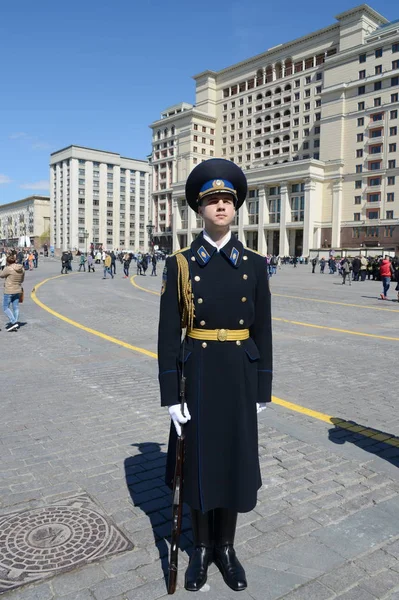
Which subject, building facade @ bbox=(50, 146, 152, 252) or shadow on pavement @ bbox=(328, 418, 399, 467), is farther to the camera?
building facade @ bbox=(50, 146, 152, 252)

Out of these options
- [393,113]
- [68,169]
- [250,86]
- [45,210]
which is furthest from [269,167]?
[45,210]

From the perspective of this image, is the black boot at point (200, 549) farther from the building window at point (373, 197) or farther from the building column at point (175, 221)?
the building column at point (175, 221)

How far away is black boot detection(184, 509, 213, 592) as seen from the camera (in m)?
2.69

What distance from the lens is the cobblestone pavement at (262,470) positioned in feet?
8.98

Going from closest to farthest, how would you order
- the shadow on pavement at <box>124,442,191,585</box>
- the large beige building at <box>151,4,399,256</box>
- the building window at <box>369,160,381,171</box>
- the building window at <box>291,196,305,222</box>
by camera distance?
1. the shadow on pavement at <box>124,442,191,585</box>
2. the large beige building at <box>151,4,399,256</box>
3. the building window at <box>369,160,381,171</box>
4. the building window at <box>291,196,305,222</box>

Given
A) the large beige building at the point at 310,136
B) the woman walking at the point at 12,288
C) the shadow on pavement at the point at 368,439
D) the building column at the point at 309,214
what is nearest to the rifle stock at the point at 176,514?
the shadow on pavement at the point at 368,439

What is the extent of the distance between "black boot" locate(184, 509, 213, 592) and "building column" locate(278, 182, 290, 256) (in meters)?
80.6

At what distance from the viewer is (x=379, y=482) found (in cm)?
394

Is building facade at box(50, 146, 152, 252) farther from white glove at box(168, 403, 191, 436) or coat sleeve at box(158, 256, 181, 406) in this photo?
white glove at box(168, 403, 191, 436)

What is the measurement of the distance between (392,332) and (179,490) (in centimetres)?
998

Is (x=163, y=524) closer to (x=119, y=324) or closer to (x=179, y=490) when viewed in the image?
(x=179, y=490)

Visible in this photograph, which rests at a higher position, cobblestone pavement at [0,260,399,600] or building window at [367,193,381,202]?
building window at [367,193,381,202]

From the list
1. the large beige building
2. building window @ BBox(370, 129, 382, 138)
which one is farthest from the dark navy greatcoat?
building window @ BBox(370, 129, 382, 138)

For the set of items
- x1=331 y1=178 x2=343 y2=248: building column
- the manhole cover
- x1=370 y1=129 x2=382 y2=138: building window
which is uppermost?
x1=370 y1=129 x2=382 y2=138: building window
